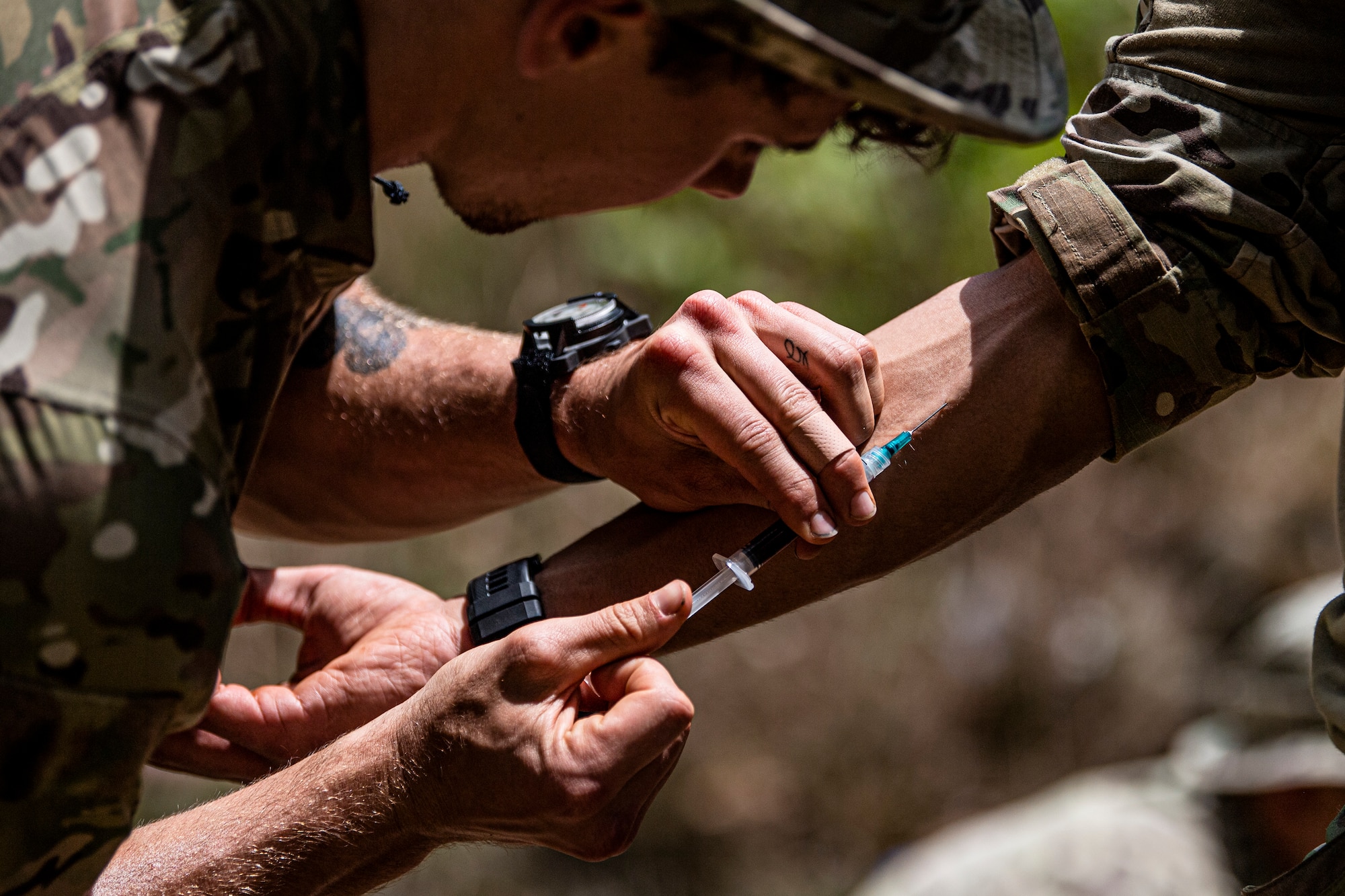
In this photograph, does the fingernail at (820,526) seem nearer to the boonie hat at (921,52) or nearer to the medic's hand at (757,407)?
the medic's hand at (757,407)

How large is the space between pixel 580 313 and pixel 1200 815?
3844 millimetres

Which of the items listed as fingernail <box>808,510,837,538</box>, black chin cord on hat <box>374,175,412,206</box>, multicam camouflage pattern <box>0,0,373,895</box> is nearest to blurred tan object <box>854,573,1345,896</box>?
fingernail <box>808,510,837,538</box>

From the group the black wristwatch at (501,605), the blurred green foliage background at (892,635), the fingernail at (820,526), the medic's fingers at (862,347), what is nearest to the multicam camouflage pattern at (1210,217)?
the medic's fingers at (862,347)

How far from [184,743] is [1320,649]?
1755mm

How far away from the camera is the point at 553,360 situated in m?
2.21

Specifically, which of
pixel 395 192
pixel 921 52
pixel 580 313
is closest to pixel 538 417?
pixel 580 313

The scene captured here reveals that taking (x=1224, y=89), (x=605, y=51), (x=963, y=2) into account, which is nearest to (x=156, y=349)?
(x=605, y=51)

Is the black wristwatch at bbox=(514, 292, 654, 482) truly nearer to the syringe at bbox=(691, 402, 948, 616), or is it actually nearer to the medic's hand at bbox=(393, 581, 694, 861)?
the syringe at bbox=(691, 402, 948, 616)

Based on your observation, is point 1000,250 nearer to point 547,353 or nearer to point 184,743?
point 547,353

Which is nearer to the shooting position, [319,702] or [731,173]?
[731,173]

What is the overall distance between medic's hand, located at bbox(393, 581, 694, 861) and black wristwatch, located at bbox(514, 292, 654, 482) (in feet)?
2.10

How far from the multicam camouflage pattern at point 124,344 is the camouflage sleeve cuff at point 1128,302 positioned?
100 centimetres

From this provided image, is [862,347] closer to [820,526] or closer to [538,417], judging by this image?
[820,526]

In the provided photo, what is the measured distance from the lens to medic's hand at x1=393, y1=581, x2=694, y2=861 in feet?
5.06
